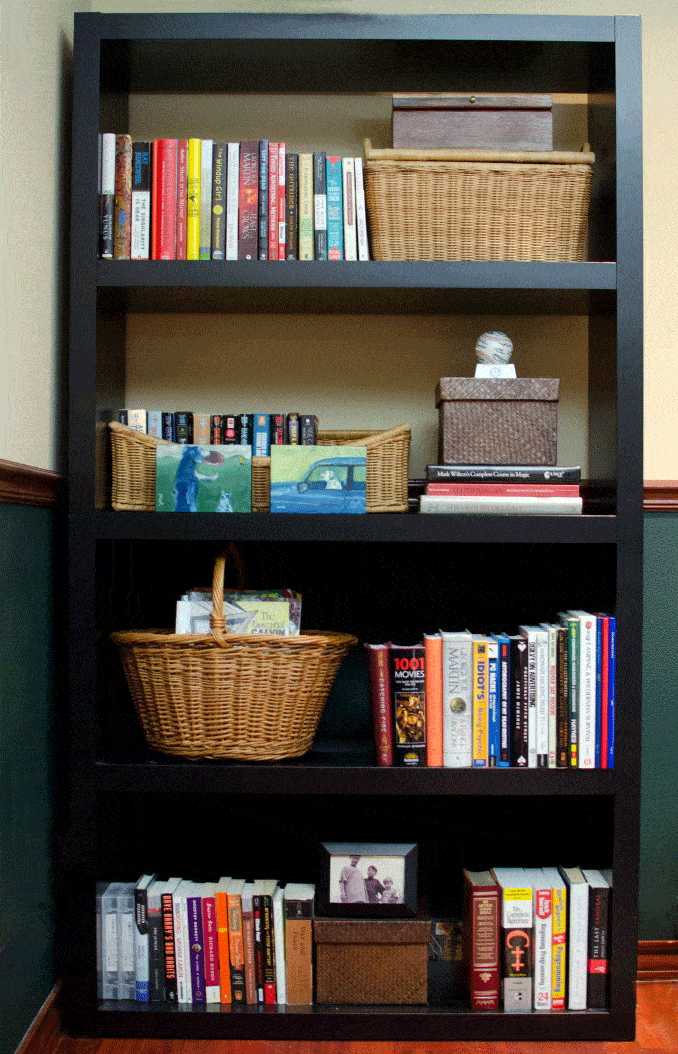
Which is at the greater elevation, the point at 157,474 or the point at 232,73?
the point at 232,73

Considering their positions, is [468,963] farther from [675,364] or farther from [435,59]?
[435,59]

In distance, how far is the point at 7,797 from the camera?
140cm

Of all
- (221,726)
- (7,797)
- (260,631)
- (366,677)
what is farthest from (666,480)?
(7,797)

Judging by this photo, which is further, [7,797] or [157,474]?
[157,474]

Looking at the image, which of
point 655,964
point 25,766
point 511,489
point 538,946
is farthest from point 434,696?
point 655,964

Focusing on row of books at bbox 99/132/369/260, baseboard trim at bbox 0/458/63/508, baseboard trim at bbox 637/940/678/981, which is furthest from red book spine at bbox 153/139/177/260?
baseboard trim at bbox 637/940/678/981

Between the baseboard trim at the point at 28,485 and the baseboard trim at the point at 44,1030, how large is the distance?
0.92 m

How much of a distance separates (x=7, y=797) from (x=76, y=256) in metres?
0.94

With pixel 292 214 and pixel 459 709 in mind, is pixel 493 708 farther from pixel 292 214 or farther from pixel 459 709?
pixel 292 214

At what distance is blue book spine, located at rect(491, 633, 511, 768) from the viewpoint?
157cm

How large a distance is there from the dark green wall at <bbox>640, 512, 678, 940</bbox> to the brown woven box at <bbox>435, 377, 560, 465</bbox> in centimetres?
44

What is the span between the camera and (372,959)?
1.59 m

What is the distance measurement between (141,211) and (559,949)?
1575mm

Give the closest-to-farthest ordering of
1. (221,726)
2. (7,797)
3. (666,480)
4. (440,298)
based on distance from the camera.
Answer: (7,797), (221,726), (440,298), (666,480)
